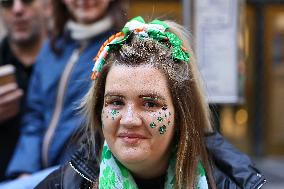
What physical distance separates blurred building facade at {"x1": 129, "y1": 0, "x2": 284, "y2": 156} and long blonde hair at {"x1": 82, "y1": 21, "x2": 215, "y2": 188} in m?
7.43

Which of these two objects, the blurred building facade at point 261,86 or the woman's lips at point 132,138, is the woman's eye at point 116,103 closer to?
the woman's lips at point 132,138

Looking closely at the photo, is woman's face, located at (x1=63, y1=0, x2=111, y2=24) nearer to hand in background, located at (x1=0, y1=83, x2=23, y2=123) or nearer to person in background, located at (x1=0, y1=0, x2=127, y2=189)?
person in background, located at (x1=0, y1=0, x2=127, y2=189)

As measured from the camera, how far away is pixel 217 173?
89.3 inches

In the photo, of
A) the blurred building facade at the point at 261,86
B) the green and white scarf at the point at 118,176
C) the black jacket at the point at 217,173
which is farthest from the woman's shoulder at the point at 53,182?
the blurred building facade at the point at 261,86

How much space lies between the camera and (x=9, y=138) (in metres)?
3.60

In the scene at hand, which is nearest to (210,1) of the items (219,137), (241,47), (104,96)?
(241,47)

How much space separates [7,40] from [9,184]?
1.40m

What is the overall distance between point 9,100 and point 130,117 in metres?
1.65

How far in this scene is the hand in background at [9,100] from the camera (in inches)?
135

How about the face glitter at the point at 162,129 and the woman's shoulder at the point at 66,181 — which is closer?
the face glitter at the point at 162,129

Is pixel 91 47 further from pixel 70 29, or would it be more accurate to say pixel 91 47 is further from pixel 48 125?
pixel 48 125

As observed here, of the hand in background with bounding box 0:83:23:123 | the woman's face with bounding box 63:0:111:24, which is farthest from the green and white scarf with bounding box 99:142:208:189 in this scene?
the hand in background with bounding box 0:83:23:123

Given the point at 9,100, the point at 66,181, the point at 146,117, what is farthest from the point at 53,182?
the point at 9,100

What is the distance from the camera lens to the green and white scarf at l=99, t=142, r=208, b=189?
6.86 ft
